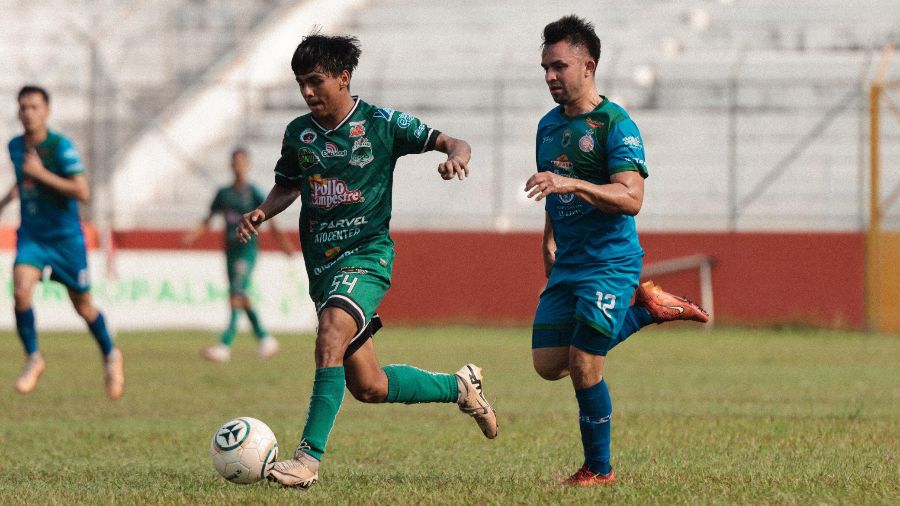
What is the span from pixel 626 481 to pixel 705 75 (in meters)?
19.7

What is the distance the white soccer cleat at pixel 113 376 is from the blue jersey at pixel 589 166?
5.40 m

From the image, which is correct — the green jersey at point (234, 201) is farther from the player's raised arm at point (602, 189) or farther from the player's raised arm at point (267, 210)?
the player's raised arm at point (602, 189)

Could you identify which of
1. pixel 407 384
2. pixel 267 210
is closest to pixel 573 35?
pixel 267 210

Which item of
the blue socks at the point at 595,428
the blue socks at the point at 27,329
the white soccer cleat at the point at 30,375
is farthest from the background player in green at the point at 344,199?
the blue socks at the point at 27,329

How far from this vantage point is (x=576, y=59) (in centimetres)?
671

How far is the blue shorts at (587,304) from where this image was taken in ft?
21.9

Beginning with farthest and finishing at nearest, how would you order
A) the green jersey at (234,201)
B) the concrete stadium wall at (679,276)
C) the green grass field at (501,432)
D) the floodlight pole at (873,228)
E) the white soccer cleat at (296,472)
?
the concrete stadium wall at (679,276) → the floodlight pole at (873,228) → the green jersey at (234,201) → the green grass field at (501,432) → the white soccer cleat at (296,472)

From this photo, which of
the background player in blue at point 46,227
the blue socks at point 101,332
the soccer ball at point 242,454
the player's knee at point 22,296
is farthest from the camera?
the blue socks at point 101,332

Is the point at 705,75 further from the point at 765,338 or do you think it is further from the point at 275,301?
the point at 275,301

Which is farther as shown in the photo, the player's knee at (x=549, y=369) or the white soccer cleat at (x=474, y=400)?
the white soccer cleat at (x=474, y=400)

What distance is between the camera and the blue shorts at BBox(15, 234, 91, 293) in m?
11.4

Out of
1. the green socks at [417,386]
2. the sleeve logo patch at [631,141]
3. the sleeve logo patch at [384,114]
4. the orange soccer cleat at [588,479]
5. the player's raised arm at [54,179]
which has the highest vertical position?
the sleeve logo patch at [384,114]

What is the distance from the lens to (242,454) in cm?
656

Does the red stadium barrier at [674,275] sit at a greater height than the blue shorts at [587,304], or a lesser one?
lesser
